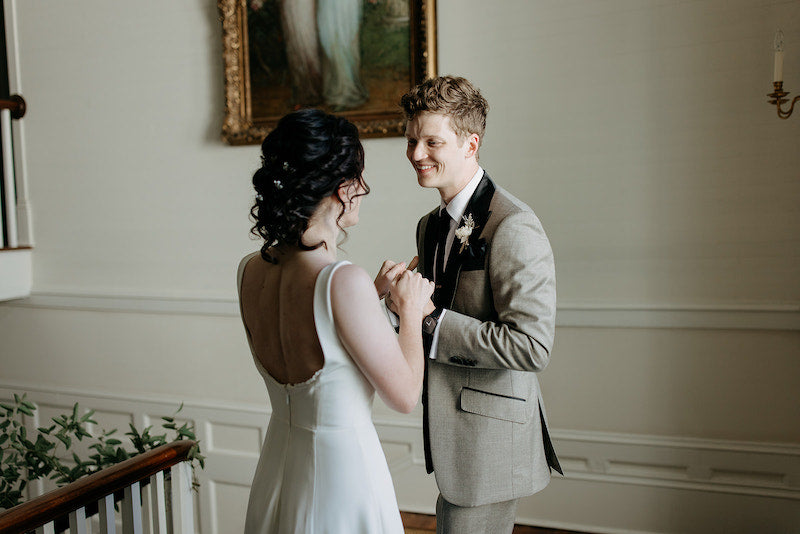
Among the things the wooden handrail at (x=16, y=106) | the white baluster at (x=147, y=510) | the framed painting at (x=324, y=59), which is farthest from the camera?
the wooden handrail at (x=16, y=106)

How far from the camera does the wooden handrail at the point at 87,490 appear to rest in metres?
1.68

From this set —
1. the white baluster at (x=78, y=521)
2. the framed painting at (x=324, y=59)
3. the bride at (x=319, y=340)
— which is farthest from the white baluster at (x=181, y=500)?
the framed painting at (x=324, y=59)

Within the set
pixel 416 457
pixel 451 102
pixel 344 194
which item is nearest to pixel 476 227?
pixel 451 102

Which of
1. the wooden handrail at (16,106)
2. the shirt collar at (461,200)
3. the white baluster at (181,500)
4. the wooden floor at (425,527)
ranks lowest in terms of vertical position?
the wooden floor at (425,527)

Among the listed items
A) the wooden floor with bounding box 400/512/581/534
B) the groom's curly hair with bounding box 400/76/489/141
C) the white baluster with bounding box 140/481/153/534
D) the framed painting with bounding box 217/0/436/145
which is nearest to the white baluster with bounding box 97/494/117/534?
the white baluster with bounding box 140/481/153/534

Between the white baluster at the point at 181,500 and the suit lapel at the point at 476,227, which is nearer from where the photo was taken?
the suit lapel at the point at 476,227

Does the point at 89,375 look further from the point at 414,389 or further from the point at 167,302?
the point at 414,389

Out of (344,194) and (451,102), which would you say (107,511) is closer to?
(344,194)

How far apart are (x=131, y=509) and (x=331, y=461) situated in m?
0.76

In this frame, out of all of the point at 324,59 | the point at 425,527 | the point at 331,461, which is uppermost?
the point at 324,59

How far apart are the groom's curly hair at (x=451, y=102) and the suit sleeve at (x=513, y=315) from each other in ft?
1.00

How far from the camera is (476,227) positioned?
200cm

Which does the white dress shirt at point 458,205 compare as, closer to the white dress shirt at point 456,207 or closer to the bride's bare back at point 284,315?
the white dress shirt at point 456,207

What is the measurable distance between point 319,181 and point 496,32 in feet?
6.93
